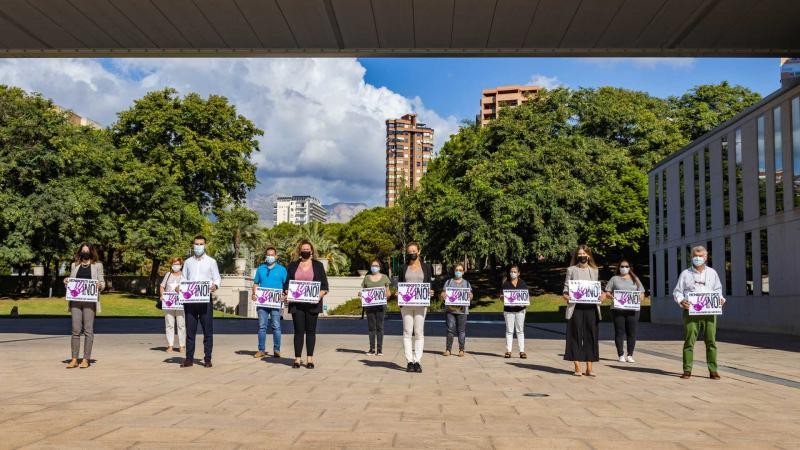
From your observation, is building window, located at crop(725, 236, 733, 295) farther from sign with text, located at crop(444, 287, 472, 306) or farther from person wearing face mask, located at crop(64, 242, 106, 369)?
person wearing face mask, located at crop(64, 242, 106, 369)

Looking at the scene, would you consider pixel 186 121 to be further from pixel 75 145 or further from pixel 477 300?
pixel 477 300

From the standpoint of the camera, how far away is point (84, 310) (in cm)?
1270

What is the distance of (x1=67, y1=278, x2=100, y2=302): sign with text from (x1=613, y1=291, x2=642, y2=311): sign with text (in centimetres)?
926

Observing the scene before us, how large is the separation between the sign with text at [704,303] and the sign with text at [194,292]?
7378mm

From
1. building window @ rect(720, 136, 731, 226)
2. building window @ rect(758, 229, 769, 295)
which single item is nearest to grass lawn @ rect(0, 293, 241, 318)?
building window @ rect(720, 136, 731, 226)

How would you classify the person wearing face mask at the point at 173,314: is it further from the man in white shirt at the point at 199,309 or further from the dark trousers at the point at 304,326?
the dark trousers at the point at 304,326

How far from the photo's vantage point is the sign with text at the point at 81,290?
12586 mm

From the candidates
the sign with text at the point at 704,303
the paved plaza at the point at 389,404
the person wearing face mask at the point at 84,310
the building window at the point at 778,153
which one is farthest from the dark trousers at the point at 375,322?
the building window at the point at 778,153

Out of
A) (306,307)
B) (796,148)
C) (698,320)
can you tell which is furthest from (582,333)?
(796,148)

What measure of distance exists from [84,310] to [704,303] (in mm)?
9493

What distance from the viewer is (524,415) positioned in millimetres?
7789

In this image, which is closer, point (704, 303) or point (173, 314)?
point (704, 303)

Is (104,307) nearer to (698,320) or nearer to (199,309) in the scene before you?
(199,309)

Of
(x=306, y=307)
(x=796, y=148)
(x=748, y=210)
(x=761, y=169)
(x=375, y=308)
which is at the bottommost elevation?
(x=375, y=308)
